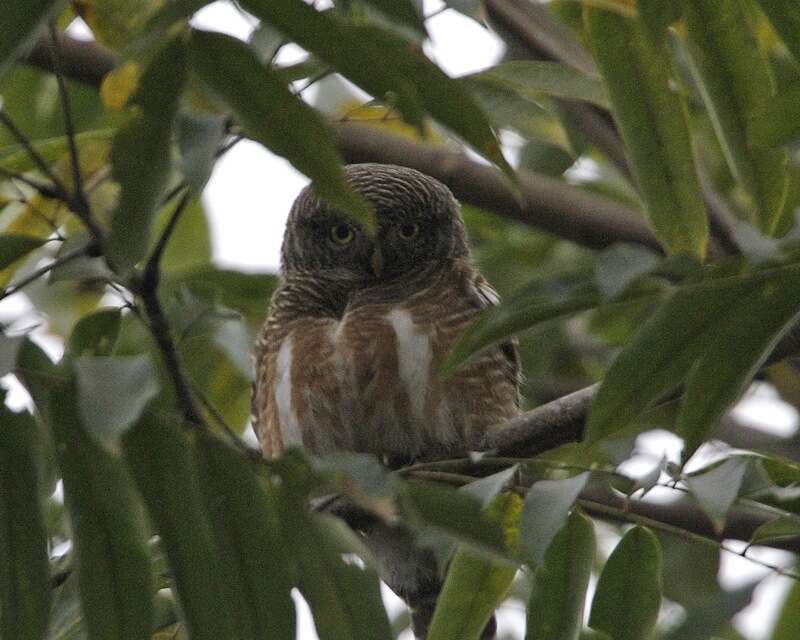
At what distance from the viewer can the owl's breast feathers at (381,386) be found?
296 cm

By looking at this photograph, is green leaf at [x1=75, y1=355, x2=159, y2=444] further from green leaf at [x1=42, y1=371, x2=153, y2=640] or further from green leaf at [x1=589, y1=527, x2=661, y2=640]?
green leaf at [x1=589, y1=527, x2=661, y2=640]

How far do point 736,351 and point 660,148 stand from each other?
0.48 metres

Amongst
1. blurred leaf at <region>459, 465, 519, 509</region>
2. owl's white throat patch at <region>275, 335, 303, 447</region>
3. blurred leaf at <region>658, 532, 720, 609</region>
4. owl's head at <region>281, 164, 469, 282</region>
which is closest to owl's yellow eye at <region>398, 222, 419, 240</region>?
owl's head at <region>281, 164, 469, 282</region>

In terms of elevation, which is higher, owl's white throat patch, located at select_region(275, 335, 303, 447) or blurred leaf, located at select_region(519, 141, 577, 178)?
blurred leaf, located at select_region(519, 141, 577, 178)

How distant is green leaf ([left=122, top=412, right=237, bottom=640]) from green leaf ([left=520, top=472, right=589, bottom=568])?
0.36m

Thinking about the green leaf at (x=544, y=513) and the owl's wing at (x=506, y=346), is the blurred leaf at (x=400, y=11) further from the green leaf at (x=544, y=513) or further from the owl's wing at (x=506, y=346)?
the owl's wing at (x=506, y=346)

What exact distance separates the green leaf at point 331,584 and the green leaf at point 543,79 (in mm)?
957

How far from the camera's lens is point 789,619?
2270 millimetres

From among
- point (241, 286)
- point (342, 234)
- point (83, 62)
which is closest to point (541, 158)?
point (342, 234)

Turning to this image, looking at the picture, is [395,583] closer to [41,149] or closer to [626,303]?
[41,149]

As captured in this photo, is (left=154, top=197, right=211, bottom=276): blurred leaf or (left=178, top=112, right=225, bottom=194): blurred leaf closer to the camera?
(left=178, top=112, right=225, bottom=194): blurred leaf

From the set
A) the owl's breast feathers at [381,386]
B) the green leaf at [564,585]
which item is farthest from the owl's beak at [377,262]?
the green leaf at [564,585]

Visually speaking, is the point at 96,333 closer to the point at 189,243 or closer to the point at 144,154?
the point at 144,154

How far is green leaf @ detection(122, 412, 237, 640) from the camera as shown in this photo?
5.27 ft
